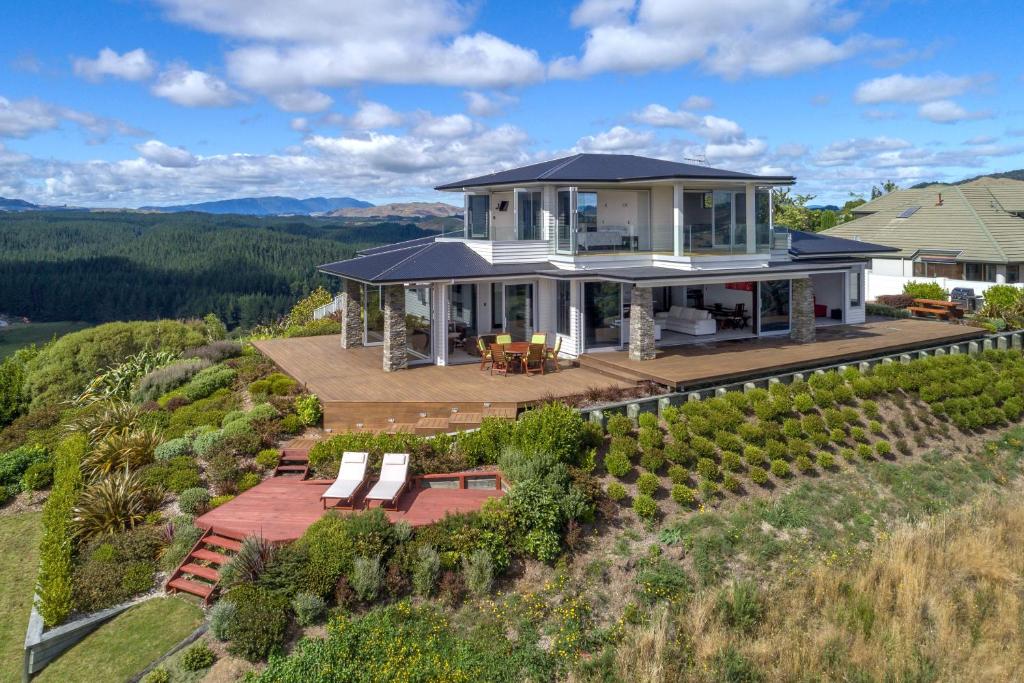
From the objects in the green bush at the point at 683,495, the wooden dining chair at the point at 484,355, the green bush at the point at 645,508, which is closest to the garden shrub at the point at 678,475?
the green bush at the point at 683,495

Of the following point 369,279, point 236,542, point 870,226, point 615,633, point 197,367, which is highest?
point 870,226

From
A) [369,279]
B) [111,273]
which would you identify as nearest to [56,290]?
Answer: [111,273]

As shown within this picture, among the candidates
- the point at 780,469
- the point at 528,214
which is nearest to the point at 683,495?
the point at 780,469

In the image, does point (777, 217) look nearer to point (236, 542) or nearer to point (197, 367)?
point (197, 367)

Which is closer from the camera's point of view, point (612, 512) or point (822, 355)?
point (612, 512)

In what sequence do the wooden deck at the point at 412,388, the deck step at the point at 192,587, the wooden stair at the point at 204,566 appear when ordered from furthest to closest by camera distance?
1. the wooden deck at the point at 412,388
2. the wooden stair at the point at 204,566
3. the deck step at the point at 192,587

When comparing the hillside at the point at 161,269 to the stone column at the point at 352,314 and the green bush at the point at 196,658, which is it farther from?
the green bush at the point at 196,658
